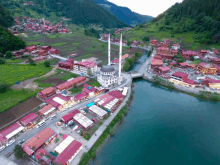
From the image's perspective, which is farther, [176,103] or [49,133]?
[176,103]

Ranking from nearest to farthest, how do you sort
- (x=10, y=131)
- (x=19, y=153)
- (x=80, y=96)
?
1. (x=19, y=153)
2. (x=10, y=131)
3. (x=80, y=96)

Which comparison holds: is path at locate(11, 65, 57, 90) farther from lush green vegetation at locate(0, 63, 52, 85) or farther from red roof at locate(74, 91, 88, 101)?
red roof at locate(74, 91, 88, 101)

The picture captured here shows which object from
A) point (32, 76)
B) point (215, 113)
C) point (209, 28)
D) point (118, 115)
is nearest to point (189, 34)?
point (209, 28)

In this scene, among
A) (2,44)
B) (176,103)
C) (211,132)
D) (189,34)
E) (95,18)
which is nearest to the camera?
(211,132)

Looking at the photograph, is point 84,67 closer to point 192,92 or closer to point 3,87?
point 3,87

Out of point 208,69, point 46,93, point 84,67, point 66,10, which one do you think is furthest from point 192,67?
point 66,10

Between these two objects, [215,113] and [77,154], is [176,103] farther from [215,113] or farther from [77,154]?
[77,154]

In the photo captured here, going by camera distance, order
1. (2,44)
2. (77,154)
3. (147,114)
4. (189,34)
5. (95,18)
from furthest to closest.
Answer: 1. (95,18)
2. (189,34)
3. (2,44)
4. (147,114)
5. (77,154)
